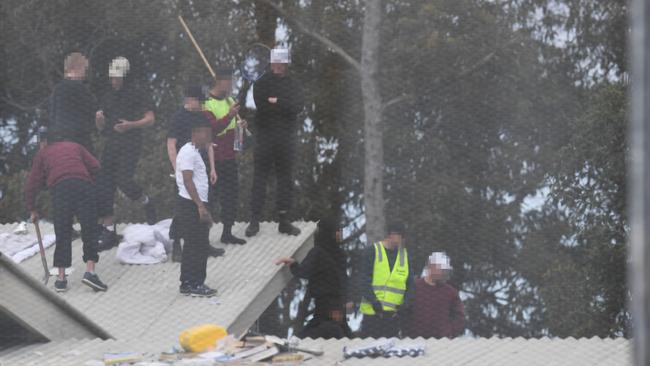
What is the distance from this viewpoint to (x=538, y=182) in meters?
6.14

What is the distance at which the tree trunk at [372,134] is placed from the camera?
19.9ft

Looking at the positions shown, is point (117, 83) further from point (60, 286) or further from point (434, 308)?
point (434, 308)

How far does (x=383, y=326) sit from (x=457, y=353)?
0.50 m

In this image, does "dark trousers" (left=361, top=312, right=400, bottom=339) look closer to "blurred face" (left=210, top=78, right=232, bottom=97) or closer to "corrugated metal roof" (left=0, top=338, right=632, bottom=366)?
"corrugated metal roof" (left=0, top=338, right=632, bottom=366)

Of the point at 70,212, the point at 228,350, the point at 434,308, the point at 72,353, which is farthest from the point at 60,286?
the point at 434,308

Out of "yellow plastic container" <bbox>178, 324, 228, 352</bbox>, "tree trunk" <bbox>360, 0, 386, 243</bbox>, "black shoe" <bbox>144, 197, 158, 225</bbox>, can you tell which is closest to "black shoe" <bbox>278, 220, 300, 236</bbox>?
"black shoe" <bbox>144, 197, 158, 225</bbox>

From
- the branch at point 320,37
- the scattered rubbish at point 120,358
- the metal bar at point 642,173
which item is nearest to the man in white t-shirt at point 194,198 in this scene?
the scattered rubbish at point 120,358

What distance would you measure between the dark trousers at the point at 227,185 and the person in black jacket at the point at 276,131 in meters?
0.07

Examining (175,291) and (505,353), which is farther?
(175,291)

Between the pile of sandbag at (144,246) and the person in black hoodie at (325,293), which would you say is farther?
the pile of sandbag at (144,246)

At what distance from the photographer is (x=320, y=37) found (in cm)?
632

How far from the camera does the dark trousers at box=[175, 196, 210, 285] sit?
3.18 metres

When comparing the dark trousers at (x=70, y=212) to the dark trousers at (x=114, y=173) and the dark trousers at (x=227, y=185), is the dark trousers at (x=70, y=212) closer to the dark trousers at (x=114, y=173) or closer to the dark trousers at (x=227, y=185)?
the dark trousers at (x=114, y=173)

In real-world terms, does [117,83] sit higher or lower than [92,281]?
higher
